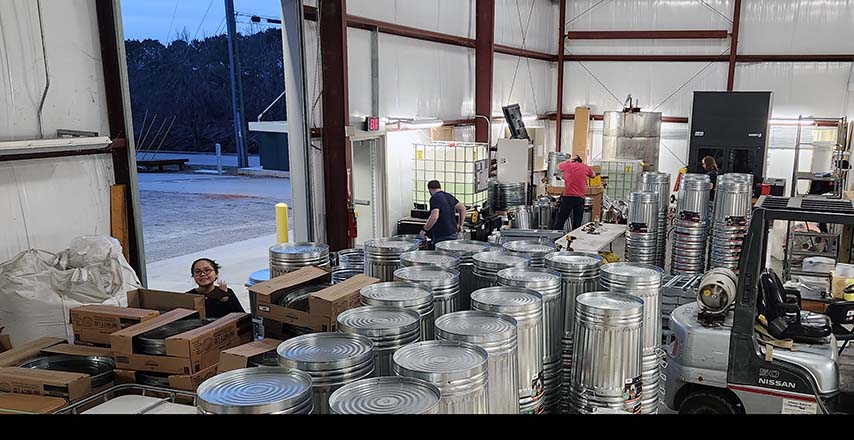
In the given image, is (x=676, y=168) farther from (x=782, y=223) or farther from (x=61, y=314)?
(x=61, y=314)

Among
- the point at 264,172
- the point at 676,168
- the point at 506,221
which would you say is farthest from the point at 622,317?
the point at 264,172

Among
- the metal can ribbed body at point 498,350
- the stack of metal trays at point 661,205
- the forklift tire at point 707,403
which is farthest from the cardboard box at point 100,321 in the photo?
the stack of metal trays at point 661,205

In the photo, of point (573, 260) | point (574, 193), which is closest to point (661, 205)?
point (574, 193)

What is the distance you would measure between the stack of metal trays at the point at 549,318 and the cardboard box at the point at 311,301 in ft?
3.23

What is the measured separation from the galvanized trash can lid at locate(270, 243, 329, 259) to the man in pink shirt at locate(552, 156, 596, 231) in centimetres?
792

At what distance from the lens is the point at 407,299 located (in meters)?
3.65

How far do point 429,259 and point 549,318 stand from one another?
1.05 meters

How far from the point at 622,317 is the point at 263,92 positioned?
4315cm

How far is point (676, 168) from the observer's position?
18.5 m

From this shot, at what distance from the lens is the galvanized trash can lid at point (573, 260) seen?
14.2ft

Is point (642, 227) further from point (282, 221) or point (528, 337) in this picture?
point (528, 337)

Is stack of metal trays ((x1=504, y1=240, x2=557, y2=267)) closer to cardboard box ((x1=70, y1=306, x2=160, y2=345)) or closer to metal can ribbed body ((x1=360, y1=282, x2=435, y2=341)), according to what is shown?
metal can ribbed body ((x1=360, y1=282, x2=435, y2=341))

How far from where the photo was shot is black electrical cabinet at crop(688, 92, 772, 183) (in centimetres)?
1318

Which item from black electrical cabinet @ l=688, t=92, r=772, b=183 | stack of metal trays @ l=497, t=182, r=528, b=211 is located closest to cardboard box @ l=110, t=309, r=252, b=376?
stack of metal trays @ l=497, t=182, r=528, b=211
